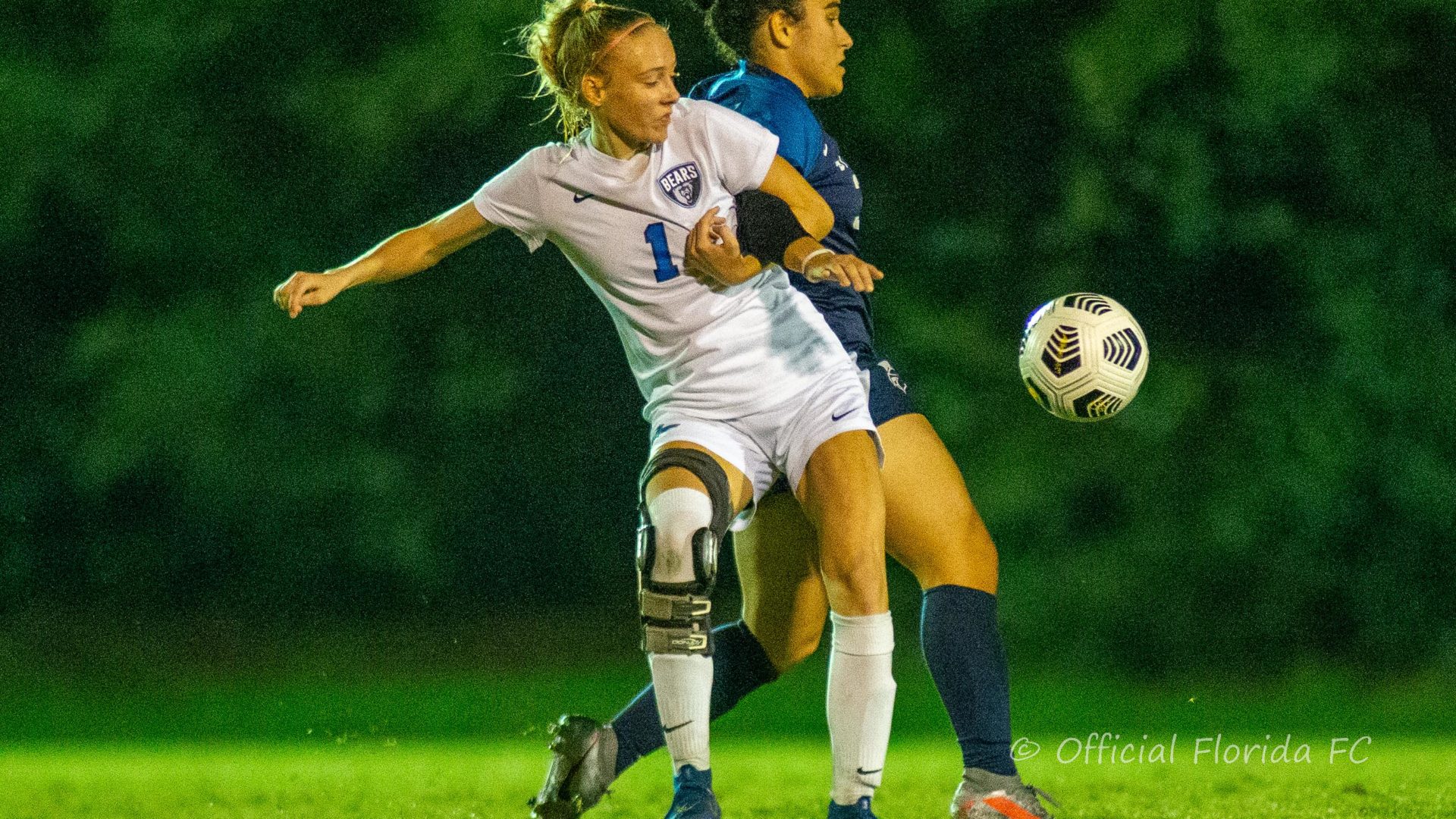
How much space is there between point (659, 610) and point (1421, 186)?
498 centimetres

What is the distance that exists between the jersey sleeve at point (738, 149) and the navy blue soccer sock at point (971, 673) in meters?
0.96

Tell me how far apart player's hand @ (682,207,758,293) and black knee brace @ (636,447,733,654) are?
0.37 m

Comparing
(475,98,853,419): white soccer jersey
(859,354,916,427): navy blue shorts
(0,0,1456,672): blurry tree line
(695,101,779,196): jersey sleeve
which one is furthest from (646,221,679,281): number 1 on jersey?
(0,0,1456,672): blurry tree line

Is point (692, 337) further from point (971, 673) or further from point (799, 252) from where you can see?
point (971, 673)

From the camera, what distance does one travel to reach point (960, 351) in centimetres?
717

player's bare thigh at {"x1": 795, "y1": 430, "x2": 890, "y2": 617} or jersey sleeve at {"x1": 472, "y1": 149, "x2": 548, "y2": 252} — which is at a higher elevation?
jersey sleeve at {"x1": 472, "y1": 149, "x2": 548, "y2": 252}

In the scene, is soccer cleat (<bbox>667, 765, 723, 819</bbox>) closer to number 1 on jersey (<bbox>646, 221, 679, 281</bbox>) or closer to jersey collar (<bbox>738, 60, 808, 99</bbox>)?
number 1 on jersey (<bbox>646, 221, 679, 281</bbox>)

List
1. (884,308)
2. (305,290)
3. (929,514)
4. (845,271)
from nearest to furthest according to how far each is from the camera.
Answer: (845,271) → (305,290) → (929,514) → (884,308)

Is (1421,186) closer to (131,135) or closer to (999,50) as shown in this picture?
(999,50)

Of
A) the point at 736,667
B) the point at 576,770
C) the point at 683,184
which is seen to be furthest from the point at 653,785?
A: the point at 683,184

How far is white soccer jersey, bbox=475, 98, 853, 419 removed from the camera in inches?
131

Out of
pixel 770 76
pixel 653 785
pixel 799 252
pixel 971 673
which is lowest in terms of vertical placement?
pixel 653 785

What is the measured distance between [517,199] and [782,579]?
1.01 metres

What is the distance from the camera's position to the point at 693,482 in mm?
3188
